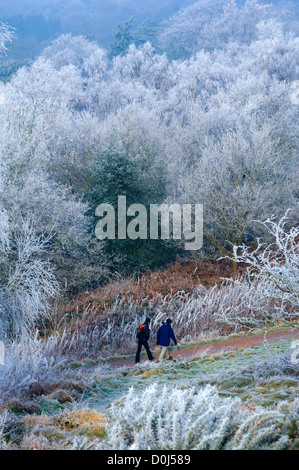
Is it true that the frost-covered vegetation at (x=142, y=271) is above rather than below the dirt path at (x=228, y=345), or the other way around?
above

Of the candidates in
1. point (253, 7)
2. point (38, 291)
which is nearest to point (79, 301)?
point (38, 291)

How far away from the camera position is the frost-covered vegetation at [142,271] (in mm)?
4160

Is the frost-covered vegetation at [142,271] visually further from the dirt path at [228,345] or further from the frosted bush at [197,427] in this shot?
the dirt path at [228,345]

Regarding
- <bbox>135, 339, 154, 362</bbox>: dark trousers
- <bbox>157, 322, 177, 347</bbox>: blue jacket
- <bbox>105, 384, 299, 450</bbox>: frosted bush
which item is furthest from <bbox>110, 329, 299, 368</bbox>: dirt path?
<bbox>105, 384, 299, 450</bbox>: frosted bush

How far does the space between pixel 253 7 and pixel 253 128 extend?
2695 inches

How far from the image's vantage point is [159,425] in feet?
11.9

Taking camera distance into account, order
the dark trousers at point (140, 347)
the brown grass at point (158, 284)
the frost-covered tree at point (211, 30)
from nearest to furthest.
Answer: the dark trousers at point (140, 347) → the brown grass at point (158, 284) → the frost-covered tree at point (211, 30)

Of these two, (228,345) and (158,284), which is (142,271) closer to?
(158,284)

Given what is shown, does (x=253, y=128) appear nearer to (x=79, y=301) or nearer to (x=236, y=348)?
(x=79, y=301)

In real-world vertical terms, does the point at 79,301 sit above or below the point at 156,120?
below

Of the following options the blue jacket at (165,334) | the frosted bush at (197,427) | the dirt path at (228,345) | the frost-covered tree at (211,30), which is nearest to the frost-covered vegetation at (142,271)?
the frosted bush at (197,427)

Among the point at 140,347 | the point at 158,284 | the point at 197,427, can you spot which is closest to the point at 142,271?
the point at 158,284

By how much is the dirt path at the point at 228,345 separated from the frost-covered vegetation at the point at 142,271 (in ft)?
1.12
